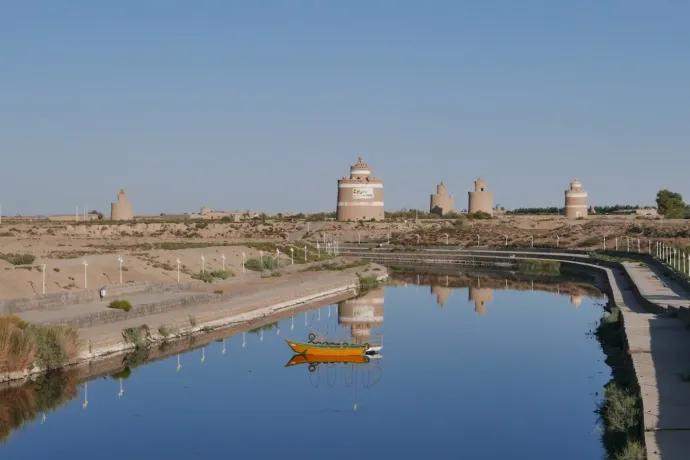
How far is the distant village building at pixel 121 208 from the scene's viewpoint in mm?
85812

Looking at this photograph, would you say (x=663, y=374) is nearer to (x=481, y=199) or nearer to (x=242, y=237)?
(x=242, y=237)

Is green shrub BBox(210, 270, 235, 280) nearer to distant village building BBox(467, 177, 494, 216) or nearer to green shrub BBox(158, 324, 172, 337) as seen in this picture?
green shrub BBox(158, 324, 172, 337)

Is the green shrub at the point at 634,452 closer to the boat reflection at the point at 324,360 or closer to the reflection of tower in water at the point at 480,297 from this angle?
the boat reflection at the point at 324,360

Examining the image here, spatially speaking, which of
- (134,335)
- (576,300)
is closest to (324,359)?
(134,335)

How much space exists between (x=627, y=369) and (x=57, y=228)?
60018 mm

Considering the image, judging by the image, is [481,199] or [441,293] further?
[481,199]

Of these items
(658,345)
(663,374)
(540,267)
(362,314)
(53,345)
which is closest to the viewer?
(663,374)

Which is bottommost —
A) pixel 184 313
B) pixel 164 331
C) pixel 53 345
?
pixel 164 331

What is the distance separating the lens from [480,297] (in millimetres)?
37062

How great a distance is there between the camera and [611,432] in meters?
13.2

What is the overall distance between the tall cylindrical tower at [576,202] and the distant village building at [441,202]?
11.7 meters

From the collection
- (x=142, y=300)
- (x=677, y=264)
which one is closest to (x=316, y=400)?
(x=142, y=300)

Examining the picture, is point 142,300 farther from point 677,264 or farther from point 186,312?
point 677,264

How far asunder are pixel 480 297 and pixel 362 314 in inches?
303
